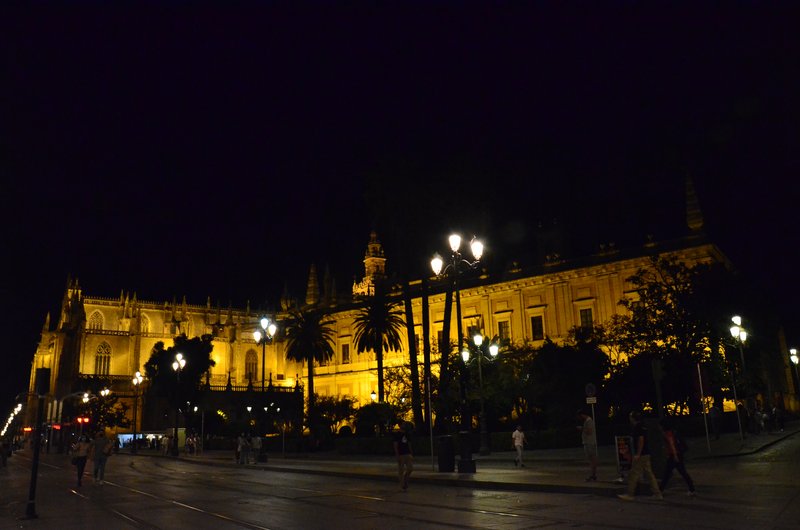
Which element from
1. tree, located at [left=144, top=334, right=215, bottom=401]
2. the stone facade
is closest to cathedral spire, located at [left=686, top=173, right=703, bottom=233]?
the stone facade

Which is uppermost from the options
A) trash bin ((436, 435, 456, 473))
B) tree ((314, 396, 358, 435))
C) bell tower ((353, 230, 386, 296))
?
bell tower ((353, 230, 386, 296))

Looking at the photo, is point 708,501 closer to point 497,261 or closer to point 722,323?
point 722,323

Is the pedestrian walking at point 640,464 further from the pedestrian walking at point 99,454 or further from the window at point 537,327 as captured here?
the window at point 537,327

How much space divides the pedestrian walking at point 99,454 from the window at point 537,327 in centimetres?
4792

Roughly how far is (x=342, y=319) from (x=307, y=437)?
3447 cm

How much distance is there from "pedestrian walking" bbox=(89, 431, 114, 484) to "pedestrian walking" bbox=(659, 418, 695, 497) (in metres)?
14.9

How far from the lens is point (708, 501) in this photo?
10594 mm

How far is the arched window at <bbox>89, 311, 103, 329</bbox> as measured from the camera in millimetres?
86250

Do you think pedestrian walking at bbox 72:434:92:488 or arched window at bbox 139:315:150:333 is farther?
arched window at bbox 139:315:150:333

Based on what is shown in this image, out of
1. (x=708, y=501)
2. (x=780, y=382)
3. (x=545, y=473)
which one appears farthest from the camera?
(x=780, y=382)

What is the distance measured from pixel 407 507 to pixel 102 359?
258ft

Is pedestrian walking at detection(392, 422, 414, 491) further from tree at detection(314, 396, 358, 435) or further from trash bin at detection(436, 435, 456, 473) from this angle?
tree at detection(314, 396, 358, 435)

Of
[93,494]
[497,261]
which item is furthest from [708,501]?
[497,261]

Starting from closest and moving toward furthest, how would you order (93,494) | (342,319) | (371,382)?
(93,494), (371,382), (342,319)
